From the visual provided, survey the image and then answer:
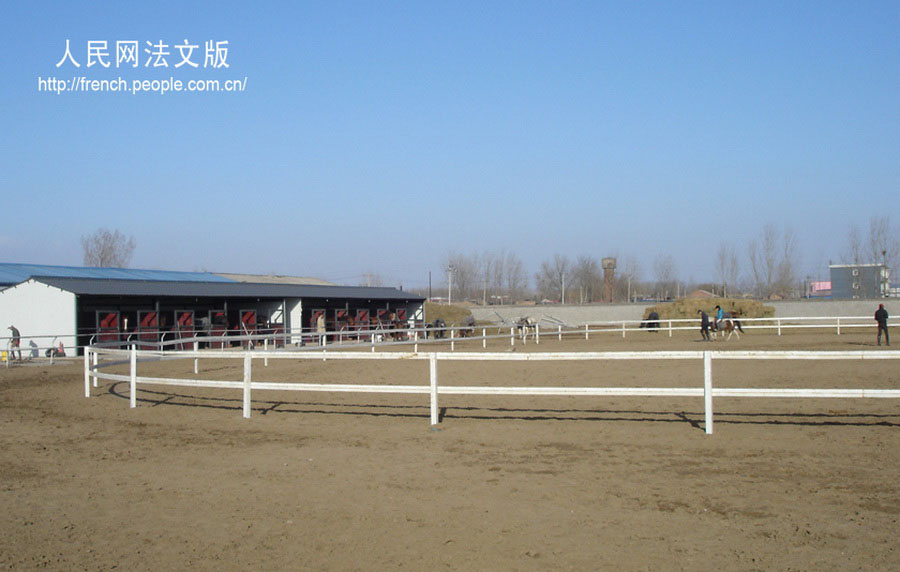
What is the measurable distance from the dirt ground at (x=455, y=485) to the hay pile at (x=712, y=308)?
38264 millimetres

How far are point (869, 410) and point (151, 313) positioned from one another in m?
31.3

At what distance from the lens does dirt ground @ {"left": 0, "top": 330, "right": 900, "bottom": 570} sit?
17.5 feet

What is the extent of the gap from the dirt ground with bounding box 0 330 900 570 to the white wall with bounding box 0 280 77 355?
1904cm

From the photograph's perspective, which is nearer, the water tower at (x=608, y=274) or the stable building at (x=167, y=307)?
the stable building at (x=167, y=307)

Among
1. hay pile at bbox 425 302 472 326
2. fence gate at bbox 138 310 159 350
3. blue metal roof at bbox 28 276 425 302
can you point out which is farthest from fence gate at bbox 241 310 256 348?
hay pile at bbox 425 302 472 326

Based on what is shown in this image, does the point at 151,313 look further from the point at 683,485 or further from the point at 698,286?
the point at 698,286

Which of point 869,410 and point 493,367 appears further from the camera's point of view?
point 493,367

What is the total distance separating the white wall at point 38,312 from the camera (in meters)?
31.4

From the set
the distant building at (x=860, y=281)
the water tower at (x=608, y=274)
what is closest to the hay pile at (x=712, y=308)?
the distant building at (x=860, y=281)

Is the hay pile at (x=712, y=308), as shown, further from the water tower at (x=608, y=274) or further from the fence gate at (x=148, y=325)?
the fence gate at (x=148, y=325)

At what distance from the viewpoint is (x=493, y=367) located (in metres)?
19.9

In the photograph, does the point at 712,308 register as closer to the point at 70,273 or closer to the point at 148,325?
the point at 148,325

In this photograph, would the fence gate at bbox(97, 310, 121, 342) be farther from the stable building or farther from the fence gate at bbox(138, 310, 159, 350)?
the fence gate at bbox(138, 310, 159, 350)

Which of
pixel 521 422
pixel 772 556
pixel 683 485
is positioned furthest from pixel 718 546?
pixel 521 422
